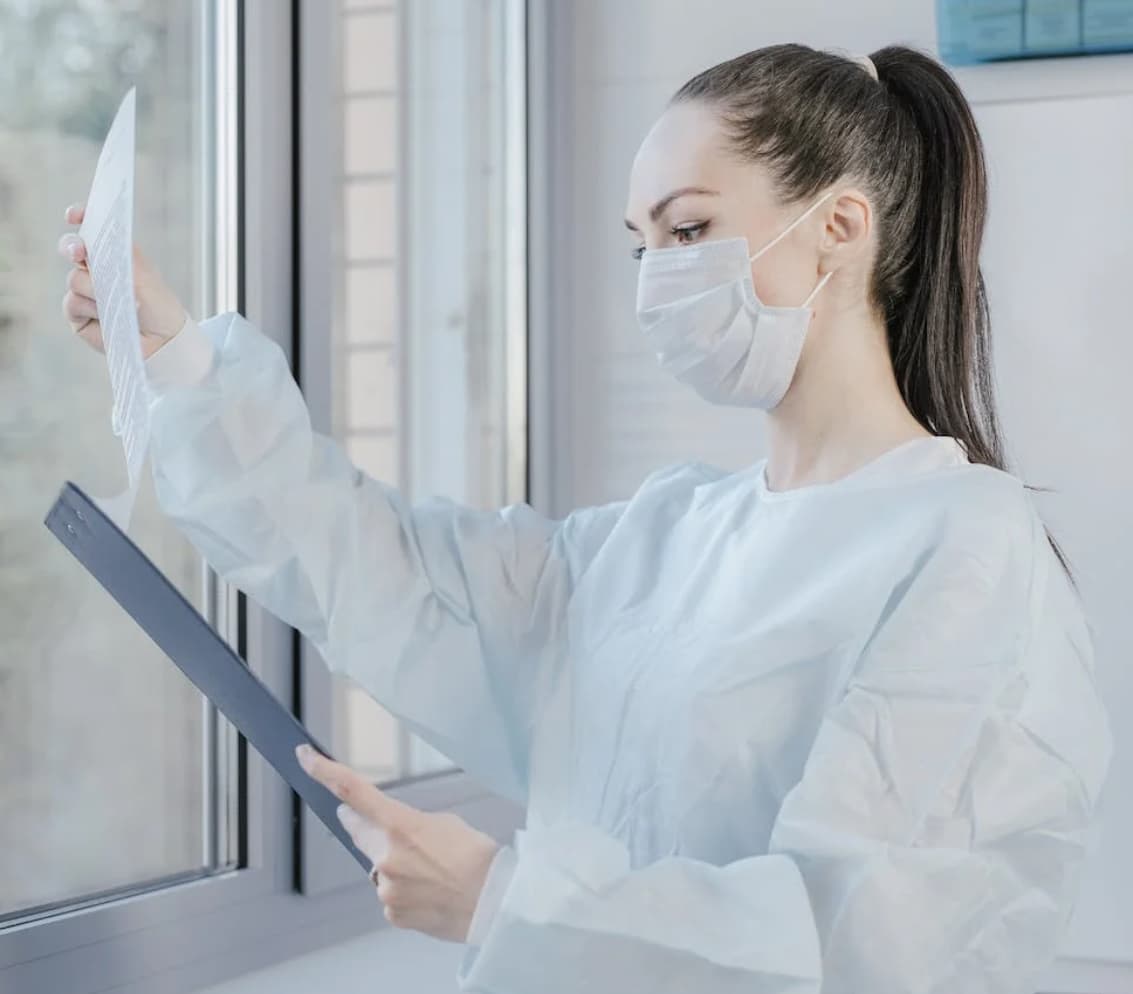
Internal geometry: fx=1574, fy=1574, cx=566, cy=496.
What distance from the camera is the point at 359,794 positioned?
79 centimetres

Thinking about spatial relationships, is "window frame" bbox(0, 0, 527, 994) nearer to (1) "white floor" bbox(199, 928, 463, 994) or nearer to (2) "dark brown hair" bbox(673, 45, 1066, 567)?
(1) "white floor" bbox(199, 928, 463, 994)

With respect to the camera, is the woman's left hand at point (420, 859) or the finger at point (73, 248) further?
the finger at point (73, 248)

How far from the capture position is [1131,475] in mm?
1517

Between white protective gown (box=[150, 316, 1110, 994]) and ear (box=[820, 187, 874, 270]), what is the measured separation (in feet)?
0.48

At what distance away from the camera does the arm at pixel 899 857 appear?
797 millimetres

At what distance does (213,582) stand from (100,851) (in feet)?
0.82

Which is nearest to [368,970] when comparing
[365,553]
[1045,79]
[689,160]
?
[365,553]

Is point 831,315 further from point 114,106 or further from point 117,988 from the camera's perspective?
point 117,988

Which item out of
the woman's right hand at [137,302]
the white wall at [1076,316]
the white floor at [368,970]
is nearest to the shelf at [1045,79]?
the white wall at [1076,316]

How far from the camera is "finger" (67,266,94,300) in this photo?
1016mm

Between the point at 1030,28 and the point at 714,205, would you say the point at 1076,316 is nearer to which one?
the point at 1030,28

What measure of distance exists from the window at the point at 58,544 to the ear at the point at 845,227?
1.89ft

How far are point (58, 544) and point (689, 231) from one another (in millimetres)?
540

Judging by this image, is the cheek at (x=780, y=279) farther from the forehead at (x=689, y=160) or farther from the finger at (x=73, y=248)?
the finger at (x=73, y=248)
